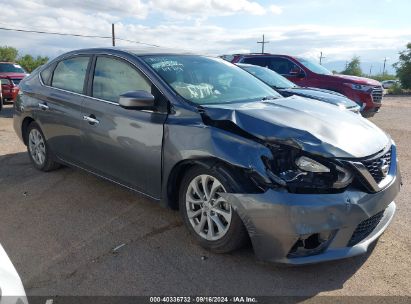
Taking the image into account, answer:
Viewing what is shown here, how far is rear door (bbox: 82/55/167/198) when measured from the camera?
3553 mm

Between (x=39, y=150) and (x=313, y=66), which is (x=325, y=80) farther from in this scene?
(x=39, y=150)

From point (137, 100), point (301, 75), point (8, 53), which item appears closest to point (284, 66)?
point (301, 75)

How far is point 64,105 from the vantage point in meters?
4.58

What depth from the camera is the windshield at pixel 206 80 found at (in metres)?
3.69

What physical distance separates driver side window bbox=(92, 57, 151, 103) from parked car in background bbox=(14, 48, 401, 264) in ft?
0.04

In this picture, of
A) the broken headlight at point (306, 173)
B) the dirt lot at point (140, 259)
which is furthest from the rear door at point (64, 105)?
the broken headlight at point (306, 173)

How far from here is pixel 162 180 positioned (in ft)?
11.5

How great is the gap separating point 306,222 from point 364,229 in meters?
0.59

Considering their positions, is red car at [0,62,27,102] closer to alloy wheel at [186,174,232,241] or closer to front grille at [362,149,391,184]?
alloy wheel at [186,174,232,241]

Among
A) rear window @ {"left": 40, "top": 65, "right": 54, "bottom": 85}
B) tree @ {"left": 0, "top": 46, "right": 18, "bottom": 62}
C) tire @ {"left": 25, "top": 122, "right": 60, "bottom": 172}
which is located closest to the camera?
rear window @ {"left": 40, "top": 65, "right": 54, "bottom": 85}

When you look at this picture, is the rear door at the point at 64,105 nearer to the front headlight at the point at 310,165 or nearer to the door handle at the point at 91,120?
the door handle at the point at 91,120

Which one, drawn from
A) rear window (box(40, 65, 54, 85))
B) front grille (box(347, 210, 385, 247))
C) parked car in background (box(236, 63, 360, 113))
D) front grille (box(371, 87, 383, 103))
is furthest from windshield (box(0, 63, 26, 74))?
front grille (box(347, 210, 385, 247))

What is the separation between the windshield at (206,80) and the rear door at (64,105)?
1024 millimetres

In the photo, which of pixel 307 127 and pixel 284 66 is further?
pixel 284 66
